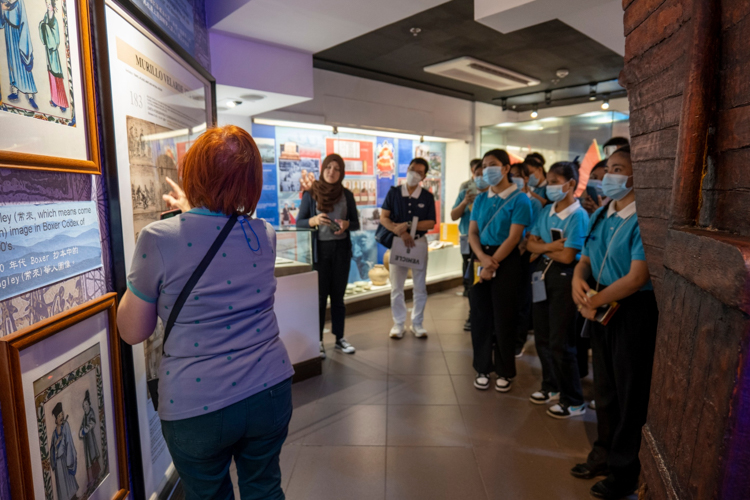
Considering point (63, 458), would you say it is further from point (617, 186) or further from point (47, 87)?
point (617, 186)

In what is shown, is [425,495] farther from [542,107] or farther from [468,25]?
[542,107]

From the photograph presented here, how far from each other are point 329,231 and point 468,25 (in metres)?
2.40

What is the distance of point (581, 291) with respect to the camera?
2.26 meters

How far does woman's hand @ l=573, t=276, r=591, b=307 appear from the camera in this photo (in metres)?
2.21

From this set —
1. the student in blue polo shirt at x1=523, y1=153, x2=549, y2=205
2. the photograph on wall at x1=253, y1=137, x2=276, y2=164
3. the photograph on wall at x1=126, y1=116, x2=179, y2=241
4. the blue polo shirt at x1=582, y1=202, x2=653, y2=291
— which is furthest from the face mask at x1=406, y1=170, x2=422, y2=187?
the photograph on wall at x1=126, y1=116, x2=179, y2=241

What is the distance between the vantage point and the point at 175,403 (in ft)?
3.82

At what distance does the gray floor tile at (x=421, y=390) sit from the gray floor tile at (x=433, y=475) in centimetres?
59

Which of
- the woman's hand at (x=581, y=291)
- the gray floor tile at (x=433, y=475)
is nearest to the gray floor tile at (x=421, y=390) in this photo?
the gray floor tile at (x=433, y=475)

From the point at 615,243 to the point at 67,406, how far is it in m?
2.25

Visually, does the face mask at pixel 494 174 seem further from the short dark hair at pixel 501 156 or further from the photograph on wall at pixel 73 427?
the photograph on wall at pixel 73 427

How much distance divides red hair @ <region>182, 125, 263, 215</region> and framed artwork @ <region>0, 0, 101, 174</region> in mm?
338

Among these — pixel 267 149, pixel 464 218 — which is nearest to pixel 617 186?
pixel 464 218

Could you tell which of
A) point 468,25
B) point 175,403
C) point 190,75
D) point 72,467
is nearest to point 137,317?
point 175,403

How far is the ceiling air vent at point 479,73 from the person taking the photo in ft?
15.7
